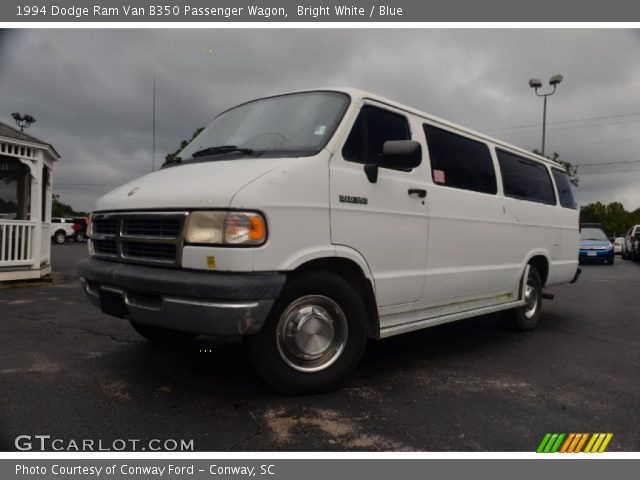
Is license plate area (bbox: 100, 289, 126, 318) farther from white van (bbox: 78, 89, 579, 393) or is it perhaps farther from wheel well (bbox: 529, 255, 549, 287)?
wheel well (bbox: 529, 255, 549, 287)

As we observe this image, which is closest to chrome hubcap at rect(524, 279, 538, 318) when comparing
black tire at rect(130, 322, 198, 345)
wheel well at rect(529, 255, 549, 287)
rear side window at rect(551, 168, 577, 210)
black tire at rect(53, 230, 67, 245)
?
wheel well at rect(529, 255, 549, 287)

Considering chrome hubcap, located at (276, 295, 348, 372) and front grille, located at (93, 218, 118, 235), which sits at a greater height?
front grille, located at (93, 218, 118, 235)

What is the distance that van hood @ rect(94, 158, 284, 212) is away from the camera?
9.64 ft

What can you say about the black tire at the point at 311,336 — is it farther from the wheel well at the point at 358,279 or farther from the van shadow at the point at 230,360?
the van shadow at the point at 230,360

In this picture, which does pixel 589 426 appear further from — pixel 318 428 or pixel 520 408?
pixel 318 428

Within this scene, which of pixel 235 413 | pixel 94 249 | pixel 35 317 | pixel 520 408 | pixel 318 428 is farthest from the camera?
pixel 35 317

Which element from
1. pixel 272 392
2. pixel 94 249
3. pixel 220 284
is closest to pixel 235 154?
pixel 220 284

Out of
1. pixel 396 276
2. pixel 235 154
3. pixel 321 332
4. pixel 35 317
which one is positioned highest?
pixel 235 154

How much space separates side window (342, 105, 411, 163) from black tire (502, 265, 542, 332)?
8.81ft

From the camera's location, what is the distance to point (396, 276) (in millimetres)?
3715

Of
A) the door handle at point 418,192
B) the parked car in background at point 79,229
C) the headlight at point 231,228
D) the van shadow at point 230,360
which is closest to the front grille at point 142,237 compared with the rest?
the headlight at point 231,228

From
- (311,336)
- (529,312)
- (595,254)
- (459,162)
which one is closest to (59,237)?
(595,254)

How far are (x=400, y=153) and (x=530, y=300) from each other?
339 centimetres

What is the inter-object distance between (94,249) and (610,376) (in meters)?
4.22
